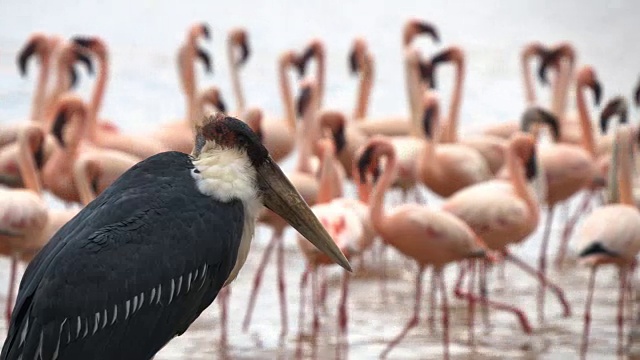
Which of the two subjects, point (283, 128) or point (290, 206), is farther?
point (283, 128)

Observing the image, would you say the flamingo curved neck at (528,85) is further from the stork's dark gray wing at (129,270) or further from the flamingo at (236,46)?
the stork's dark gray wing at (129,270)

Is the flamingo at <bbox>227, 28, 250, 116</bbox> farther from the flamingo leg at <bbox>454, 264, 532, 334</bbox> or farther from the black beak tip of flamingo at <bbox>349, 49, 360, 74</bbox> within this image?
the flamingo leg at <bbox>454, 264, 532, 334</bbox>

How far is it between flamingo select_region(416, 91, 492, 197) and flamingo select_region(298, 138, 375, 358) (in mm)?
1219

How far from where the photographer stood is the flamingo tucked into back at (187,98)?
9734 mm

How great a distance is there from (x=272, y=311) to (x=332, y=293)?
1.86 feet

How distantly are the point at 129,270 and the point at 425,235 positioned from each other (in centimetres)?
329

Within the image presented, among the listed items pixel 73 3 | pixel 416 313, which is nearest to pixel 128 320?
pixel 416 313

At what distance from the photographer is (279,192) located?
13.9ft

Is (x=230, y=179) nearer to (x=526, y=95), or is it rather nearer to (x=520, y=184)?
(x=520, y=184)

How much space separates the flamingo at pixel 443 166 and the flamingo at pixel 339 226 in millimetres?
1219

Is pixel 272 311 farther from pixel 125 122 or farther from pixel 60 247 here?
pixel 125 122

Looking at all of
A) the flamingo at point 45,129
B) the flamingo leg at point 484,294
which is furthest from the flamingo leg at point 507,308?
the flamingo at point 45,129

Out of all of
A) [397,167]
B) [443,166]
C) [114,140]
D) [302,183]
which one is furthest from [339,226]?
[114,140]

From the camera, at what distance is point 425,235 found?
7.07 m
